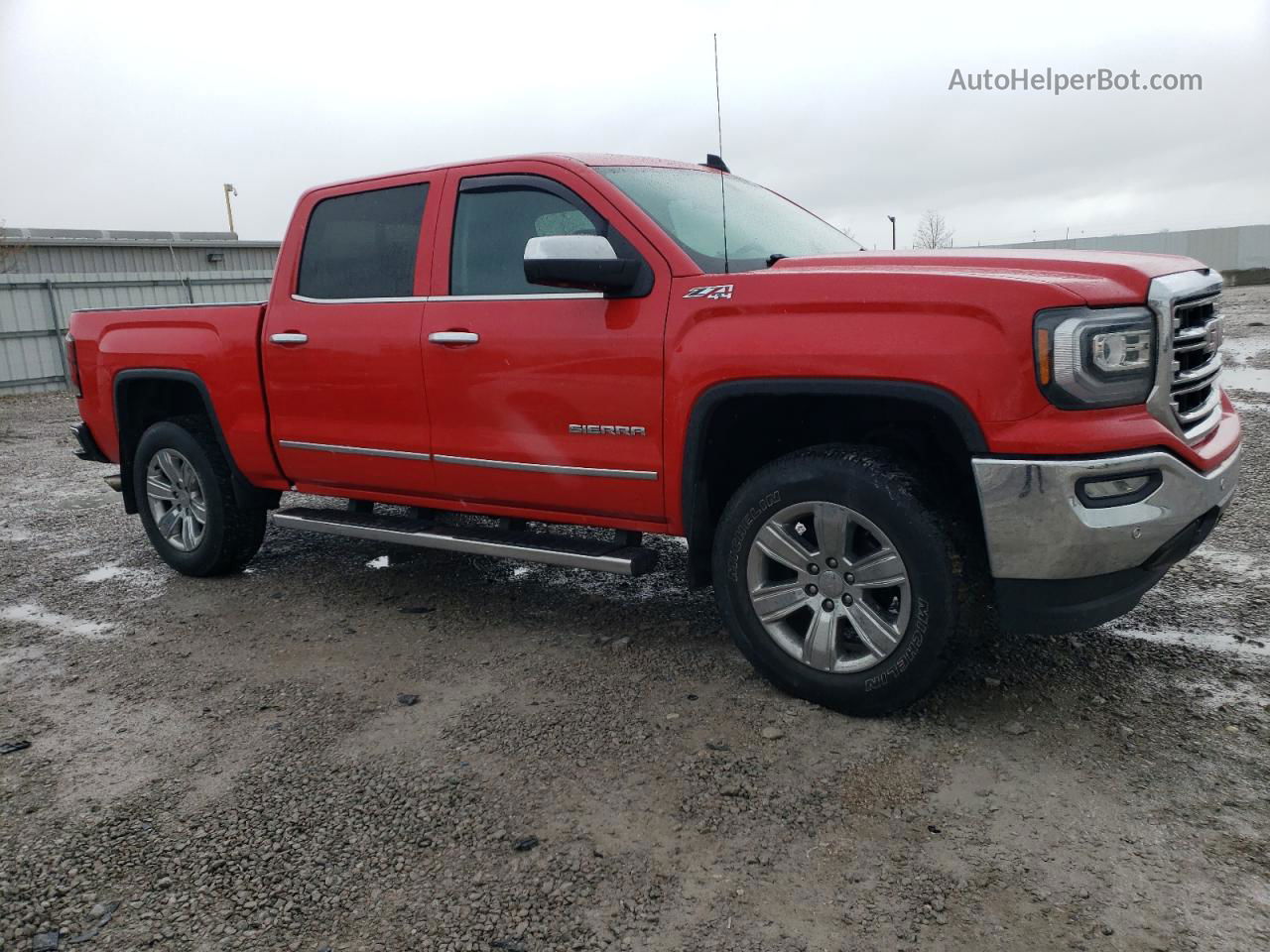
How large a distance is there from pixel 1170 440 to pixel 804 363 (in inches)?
43.5

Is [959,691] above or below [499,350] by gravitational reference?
below

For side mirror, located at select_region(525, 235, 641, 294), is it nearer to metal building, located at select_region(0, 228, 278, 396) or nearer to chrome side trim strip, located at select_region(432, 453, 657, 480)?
chrome side trim strip, located at select_region(432, 453, 657, 480)

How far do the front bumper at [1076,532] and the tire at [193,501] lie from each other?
401 cm

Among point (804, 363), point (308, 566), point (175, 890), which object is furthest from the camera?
point (308, 566)

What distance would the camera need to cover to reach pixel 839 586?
10.8 feet

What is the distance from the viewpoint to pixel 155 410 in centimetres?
570

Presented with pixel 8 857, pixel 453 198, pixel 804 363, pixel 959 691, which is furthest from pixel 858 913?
pixel 453 198

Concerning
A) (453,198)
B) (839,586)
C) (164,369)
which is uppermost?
(453,198)

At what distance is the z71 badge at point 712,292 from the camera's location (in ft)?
11.1

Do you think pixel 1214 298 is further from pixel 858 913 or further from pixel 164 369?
pixel 164 369

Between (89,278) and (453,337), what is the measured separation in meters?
19.0

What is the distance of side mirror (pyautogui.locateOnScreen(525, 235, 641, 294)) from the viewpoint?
11.3 ft

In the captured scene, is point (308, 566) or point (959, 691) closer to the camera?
point (959, 691)

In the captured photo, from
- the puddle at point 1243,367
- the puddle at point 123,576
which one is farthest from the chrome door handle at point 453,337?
the puddle at point 1243,367
